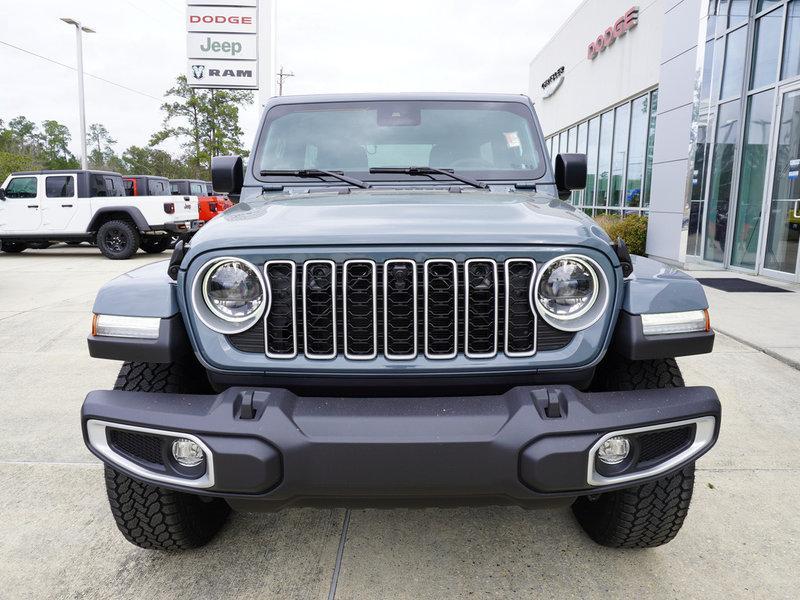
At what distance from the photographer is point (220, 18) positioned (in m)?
15.8

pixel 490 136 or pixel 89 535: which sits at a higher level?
pixel 490 136

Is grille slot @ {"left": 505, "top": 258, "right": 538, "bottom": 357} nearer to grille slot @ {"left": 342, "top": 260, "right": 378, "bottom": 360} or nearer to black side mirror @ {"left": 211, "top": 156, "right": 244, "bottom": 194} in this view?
grille slot @ {"left": 342, "top": 260, "right": 378, "bottom": 360}

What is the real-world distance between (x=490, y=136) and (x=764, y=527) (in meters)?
2.15

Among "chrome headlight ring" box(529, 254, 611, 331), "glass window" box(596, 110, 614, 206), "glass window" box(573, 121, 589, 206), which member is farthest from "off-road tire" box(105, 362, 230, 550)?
"glass window" box(573, 121, 589, 206)

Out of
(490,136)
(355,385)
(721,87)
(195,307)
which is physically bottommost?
(355,385)

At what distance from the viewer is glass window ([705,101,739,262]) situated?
32.1 ft

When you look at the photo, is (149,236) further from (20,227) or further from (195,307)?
(195,307)

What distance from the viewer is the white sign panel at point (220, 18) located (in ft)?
51.7

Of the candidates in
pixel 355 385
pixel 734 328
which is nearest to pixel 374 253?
pixel 355 385

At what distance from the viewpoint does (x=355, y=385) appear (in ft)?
6.05

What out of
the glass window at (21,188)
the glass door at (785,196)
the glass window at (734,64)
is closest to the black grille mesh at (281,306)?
the glass door at (785,196)

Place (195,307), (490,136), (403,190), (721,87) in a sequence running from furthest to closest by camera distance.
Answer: (721,87), (490,136), (403,190), (195,307)

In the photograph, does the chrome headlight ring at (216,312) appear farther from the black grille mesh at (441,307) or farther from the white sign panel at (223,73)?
the white sign panel at (223,73)

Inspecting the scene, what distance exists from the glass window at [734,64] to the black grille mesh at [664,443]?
9763 millimetres
